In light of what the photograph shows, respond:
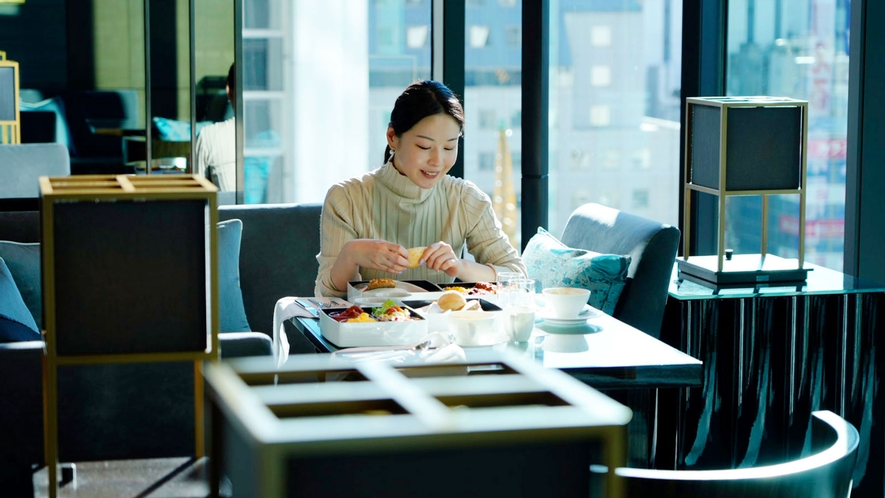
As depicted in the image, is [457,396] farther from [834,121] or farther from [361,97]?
[361,97]

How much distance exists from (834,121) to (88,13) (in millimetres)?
2945

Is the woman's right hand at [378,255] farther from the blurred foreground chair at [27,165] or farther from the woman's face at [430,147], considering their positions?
the blurred foreground chair at [27,165]

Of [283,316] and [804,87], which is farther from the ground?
[804,87]

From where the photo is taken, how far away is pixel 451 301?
2.33 meters

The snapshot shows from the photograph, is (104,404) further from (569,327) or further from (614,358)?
(614,358)

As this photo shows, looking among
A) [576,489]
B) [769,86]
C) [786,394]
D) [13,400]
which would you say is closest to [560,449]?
[576,489]

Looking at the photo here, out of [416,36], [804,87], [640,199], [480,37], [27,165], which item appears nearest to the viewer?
[804,87]

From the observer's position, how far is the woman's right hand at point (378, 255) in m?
2.64

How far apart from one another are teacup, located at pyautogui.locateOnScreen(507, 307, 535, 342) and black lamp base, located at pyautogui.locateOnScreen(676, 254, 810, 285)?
103 cm

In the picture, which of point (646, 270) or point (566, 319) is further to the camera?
point (646, 270)

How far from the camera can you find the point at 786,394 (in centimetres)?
296

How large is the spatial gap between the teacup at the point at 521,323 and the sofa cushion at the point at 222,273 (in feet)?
4.08

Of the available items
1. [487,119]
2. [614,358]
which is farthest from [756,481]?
[487,119]

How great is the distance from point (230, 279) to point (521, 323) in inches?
58.7
